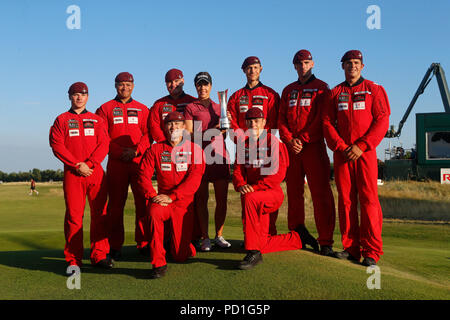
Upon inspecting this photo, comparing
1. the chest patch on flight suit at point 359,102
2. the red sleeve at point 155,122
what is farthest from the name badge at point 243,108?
the chest patch on flight suit at point 359,102

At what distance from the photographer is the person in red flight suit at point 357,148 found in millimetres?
5082

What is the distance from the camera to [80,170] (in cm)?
505

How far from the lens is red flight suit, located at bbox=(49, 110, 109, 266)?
202 inches

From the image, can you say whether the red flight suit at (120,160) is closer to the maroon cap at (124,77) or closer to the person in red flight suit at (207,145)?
the maroon cap at (124,77)

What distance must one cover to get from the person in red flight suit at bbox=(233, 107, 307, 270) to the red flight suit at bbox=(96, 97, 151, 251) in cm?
166

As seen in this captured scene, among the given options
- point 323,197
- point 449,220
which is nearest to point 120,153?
point 323,197

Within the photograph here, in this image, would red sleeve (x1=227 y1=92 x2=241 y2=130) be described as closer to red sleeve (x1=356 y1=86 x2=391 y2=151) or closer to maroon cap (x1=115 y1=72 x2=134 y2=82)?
maroon cap (x1=115 y1=72 x2=134 y2=82)

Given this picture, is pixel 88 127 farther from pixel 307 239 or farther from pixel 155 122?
pixel 307 239

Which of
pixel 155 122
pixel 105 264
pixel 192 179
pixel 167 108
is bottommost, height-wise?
pixel 105 264

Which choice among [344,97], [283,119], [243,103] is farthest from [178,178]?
[344,97]

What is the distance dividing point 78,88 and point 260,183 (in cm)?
287

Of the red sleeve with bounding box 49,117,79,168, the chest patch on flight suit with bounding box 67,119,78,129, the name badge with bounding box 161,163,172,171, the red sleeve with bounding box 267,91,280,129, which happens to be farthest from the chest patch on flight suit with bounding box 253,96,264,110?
the red sleeve with bounding box 49,117,79,168

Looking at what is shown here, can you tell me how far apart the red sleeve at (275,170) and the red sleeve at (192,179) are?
0.77 metres
